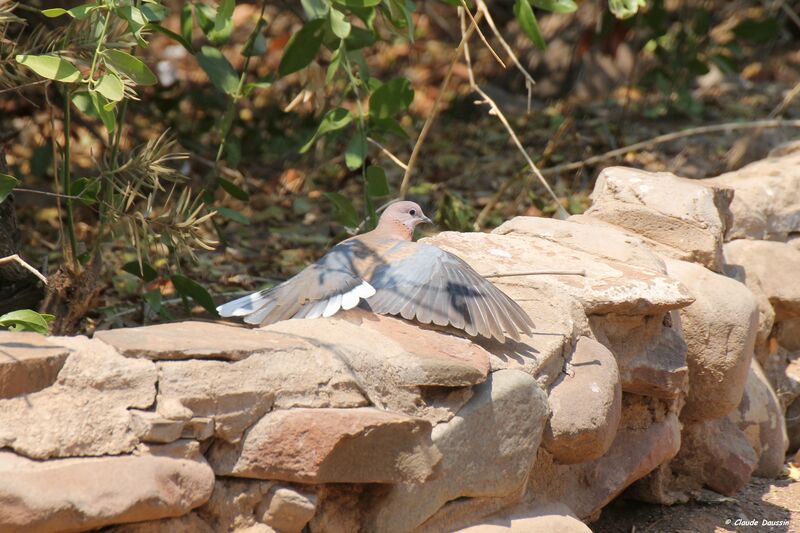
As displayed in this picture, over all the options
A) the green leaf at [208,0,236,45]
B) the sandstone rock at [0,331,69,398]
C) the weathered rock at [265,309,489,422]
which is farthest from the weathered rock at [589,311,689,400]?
the sandstone rock at [0,331,69,398]

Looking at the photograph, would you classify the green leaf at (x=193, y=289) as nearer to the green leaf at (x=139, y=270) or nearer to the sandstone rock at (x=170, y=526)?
the green leaf at (x=139, y=270)

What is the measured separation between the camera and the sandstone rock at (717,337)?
11.6 ft

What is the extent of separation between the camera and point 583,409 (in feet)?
9.50

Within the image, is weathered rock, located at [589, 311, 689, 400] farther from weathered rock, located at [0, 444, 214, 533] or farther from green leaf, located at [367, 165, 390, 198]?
weathered rock, located at [0, 444, 214, 533]

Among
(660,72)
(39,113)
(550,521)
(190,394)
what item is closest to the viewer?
(190,394)

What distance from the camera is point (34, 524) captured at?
1.98 m

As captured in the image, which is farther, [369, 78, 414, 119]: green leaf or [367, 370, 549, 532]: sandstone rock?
[369, 78, 414, 119]: green leaf

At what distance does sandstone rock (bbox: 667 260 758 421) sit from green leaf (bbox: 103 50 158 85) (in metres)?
1.84

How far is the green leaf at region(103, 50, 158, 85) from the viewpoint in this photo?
2.98 meters

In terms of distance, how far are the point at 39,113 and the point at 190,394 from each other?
168 inches

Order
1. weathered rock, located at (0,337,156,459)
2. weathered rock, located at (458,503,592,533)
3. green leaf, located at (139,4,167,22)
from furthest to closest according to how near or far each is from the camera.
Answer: green leaf, located at (139,4,167,22)
weathered rock, located at (458,503,592,533)
weathered rock, located at (0,337,156,459)

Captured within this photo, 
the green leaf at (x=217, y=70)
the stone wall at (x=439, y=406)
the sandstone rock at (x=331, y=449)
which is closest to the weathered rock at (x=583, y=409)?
the stone wall at (x=439, y=406)

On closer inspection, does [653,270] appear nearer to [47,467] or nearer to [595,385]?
[595,385]

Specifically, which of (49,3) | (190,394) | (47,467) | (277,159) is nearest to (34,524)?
(47,467)
